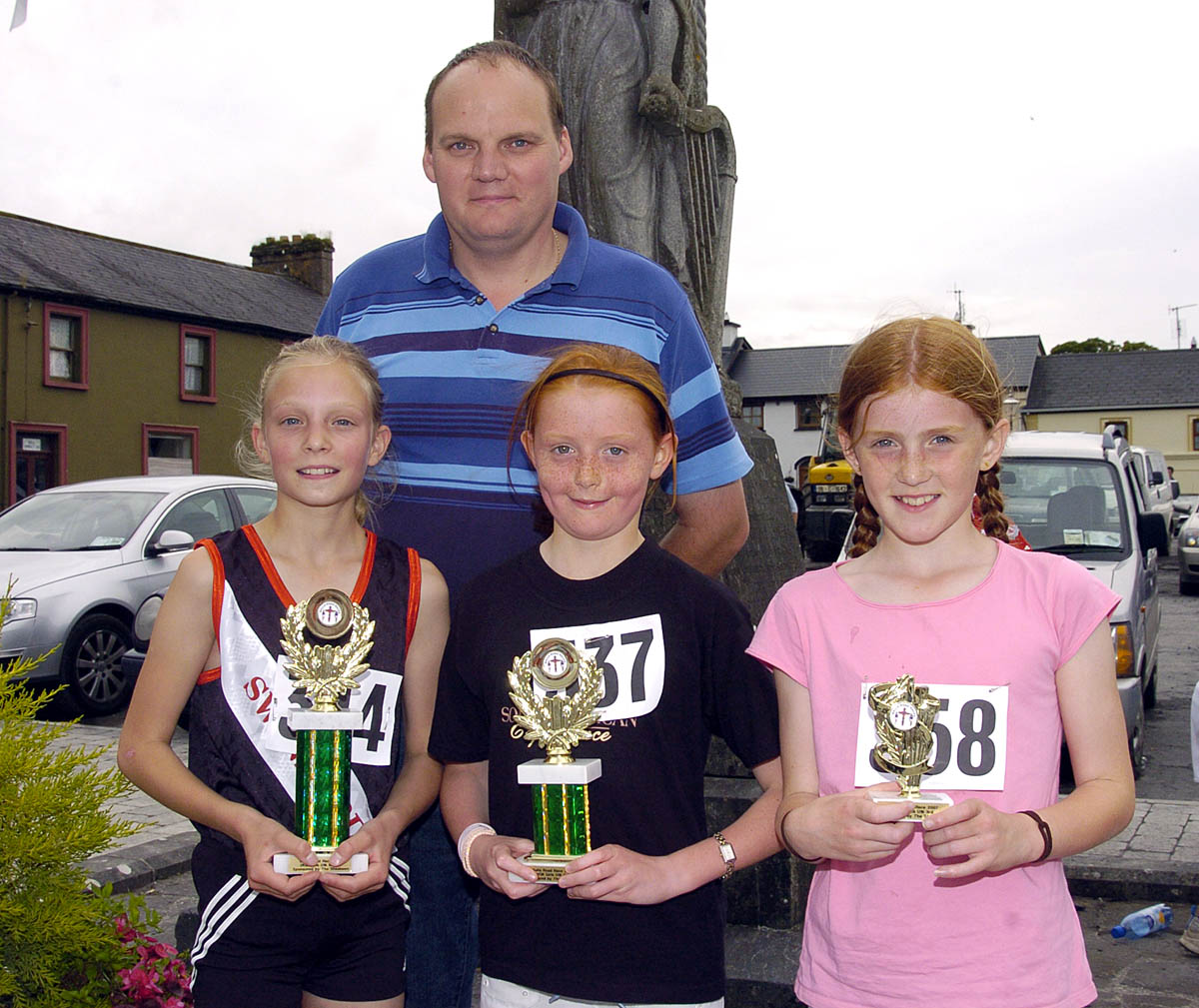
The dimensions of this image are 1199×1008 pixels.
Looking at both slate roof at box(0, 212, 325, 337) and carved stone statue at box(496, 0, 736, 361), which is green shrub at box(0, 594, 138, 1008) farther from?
slate roof at box(0, 212, 325, 337)

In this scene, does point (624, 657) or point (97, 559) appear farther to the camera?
point (97, 559)

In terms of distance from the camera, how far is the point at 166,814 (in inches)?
237

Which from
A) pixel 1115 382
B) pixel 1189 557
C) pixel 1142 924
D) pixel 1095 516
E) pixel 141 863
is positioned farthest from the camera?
pixel 1115 382

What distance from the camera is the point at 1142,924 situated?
14.0 ft

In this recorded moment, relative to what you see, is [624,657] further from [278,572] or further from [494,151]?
[494,151]

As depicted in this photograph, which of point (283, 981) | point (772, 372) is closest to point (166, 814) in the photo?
point (283, 981)

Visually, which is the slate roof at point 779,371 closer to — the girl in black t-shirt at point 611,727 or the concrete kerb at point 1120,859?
the concrete kerb at point 1120,859

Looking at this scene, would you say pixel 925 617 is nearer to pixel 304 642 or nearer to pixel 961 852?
pixel 961 852

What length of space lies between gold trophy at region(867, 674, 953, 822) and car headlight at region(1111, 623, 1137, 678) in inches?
189

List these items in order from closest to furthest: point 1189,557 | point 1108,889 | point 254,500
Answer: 1. point 1108,889
2. point 254,500
3. point 1189,557

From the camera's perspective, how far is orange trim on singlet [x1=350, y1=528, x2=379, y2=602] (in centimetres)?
221

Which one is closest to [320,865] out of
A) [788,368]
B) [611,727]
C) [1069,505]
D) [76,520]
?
[611,727]

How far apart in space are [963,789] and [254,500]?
8.50 metres

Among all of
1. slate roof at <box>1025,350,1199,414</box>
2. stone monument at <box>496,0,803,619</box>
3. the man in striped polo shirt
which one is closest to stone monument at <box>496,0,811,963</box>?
stone monument at <box>496,0,803,619</box>
